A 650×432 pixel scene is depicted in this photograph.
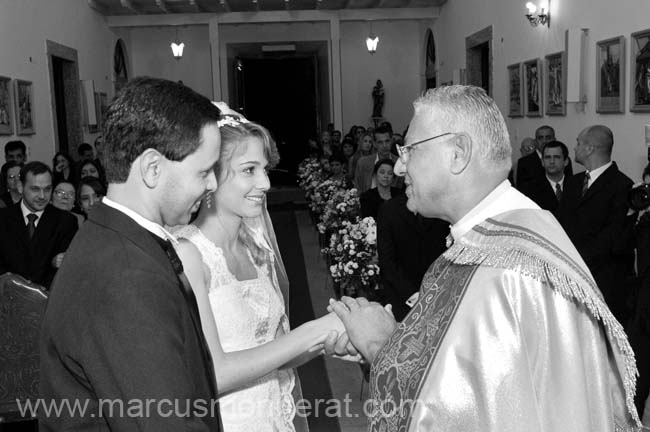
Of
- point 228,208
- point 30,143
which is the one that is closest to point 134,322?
point 228,208

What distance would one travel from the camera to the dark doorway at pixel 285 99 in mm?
23781

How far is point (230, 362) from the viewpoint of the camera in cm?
248

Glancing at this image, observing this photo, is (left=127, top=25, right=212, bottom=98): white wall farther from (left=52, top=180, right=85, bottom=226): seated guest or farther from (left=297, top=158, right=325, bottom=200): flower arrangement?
(left=52, top=180, right=85, bottom=226): seated guest

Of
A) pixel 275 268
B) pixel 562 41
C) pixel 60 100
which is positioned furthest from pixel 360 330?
pixel 60 100

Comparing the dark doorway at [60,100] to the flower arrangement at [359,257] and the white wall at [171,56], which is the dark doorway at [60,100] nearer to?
the white wall at [171,56]

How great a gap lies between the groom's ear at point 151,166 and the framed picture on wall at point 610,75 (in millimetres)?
7884

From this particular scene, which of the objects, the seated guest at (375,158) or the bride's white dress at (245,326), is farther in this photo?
the seated guest at (375,158)

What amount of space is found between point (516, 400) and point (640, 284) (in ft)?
10.2

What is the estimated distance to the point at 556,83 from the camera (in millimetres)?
10711

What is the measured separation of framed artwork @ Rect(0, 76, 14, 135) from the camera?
1145 cm

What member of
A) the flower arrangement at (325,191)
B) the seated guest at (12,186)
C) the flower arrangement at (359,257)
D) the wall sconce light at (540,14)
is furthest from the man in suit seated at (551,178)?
the seated guest at (12,186)

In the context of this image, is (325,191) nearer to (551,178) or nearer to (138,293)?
(551,178)

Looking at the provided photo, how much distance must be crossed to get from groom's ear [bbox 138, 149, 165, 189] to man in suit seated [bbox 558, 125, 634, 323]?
4.94 m

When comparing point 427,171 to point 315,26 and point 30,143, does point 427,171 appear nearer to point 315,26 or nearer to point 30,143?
point 30,143
